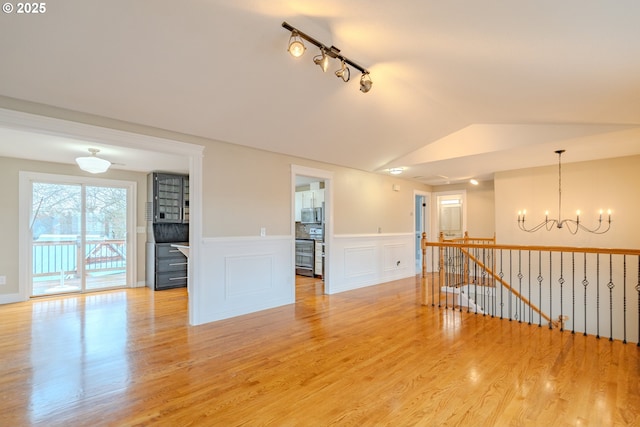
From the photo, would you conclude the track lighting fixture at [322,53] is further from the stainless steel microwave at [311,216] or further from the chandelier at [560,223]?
the stainless steel microwave at [311,216]

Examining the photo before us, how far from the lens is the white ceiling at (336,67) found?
6.81 feet

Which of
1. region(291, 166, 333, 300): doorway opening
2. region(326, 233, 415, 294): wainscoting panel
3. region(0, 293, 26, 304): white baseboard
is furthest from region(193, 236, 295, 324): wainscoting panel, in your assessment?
region(0, 293, 26, 304): white baseboard

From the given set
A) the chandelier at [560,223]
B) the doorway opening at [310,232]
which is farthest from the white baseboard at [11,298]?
the chandelier at [560,223]

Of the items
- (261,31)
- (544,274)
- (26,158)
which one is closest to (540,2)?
(261,31)

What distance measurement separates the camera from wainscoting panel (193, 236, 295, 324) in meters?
4.09

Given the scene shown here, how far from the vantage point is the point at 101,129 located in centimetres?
329

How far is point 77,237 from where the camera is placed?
19.6ft

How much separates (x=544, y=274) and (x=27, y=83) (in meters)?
8.03

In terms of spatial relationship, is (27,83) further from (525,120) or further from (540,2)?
(525,120)

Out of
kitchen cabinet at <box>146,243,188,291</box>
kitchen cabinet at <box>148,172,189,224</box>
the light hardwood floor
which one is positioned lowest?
the light hardwood floor

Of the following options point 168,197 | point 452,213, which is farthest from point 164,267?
point 452,213

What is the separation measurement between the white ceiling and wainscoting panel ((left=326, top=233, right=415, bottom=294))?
220cm

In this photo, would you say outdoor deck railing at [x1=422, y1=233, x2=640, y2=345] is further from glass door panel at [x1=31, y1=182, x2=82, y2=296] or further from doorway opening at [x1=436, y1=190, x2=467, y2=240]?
glass door panel at [x1=31, y1=182, x2=82, y2=296]

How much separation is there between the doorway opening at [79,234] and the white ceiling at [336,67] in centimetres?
122
